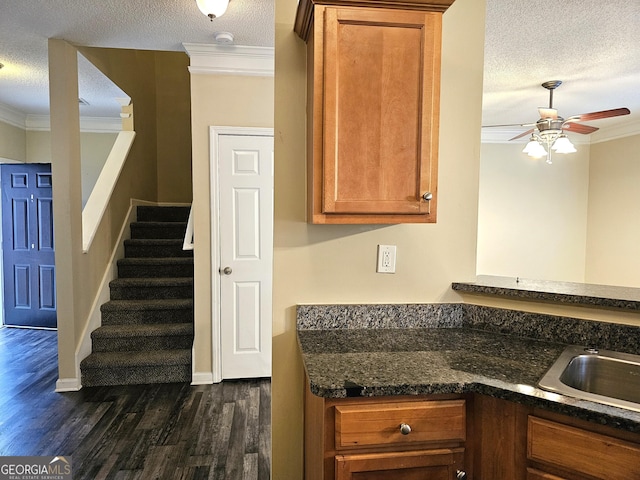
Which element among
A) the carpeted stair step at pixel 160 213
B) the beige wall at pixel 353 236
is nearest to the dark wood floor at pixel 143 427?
the beige wall at pixel 353 236

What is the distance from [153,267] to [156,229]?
600 millimetres

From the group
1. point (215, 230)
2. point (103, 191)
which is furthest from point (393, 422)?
point (103, 191)

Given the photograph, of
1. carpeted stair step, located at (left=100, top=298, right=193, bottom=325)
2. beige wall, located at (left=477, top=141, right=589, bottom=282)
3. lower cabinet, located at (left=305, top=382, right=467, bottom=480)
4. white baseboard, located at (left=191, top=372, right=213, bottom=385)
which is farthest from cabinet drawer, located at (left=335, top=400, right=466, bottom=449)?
beige wall, located at (left=477, top=141, right=589, bottom=282)

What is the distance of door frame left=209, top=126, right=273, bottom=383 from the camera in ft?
10.3

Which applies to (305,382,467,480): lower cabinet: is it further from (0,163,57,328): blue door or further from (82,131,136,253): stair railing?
(0,163,57,328): blue door

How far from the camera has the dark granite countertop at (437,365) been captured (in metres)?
1.07

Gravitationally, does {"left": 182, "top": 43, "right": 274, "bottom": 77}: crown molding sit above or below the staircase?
above

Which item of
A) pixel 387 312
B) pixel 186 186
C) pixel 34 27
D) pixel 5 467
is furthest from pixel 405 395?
pixel 186 186

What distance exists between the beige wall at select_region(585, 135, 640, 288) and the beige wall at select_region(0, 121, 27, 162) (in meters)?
7.54

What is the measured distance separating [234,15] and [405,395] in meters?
2.46

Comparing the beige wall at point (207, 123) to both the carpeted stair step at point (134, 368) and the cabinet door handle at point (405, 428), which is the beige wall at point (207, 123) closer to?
the carpeted stair step at point (134, 368)

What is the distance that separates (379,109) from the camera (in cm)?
139

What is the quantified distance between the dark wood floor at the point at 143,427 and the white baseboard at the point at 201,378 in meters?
0.06

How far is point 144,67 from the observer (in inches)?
189
